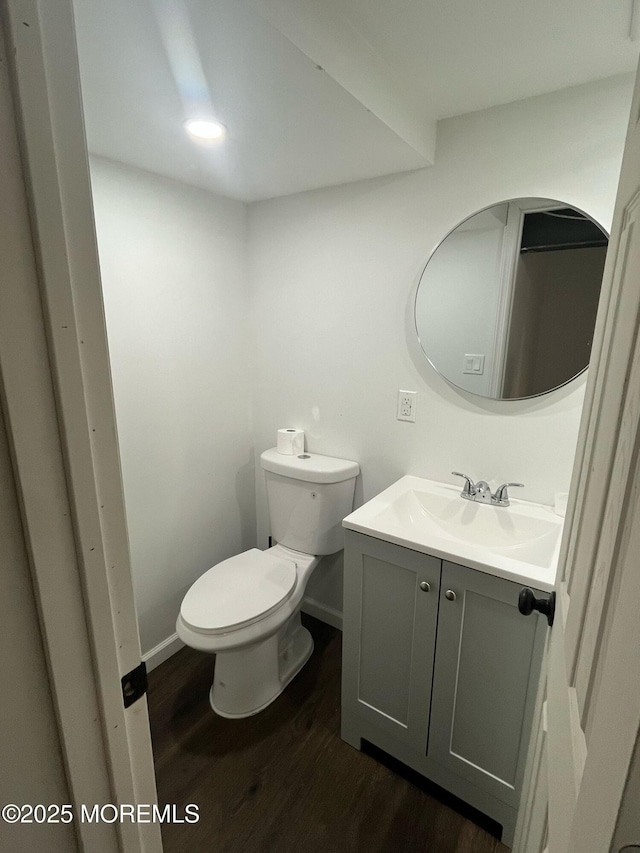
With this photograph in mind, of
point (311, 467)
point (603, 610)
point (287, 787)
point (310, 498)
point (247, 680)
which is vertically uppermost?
point (603, 610)

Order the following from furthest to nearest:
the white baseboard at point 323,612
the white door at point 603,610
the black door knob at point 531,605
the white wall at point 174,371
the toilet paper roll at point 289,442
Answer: the white baseboard at point 323,612
the toilet paper roll at point 289,442
the white wall at point 174,371
the black door knob at point 531,605
the white door at point 603,610

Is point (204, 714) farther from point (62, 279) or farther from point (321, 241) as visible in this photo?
point (321, 241)

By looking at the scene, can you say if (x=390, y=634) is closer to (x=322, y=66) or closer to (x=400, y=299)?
(x=400, y=299)

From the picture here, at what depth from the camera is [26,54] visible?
412mm

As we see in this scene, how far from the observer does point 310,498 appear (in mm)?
1794

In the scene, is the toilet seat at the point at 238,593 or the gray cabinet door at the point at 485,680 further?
A: the toilet seat at the point at 238,593

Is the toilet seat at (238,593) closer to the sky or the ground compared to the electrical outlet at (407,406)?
closer to the ground

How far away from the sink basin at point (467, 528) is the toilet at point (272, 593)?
359 mm

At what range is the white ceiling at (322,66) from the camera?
2.80 ft

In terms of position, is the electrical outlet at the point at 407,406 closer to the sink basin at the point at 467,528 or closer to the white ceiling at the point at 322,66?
the sink basin at the point at 467,528

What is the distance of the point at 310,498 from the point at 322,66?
143cm

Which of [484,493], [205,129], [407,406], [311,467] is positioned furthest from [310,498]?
[205,129]

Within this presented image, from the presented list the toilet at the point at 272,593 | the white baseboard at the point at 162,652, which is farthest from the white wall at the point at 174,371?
the toilet at the point at 272,593

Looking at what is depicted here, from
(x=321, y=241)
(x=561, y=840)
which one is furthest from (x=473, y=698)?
(x=321, y=241)
